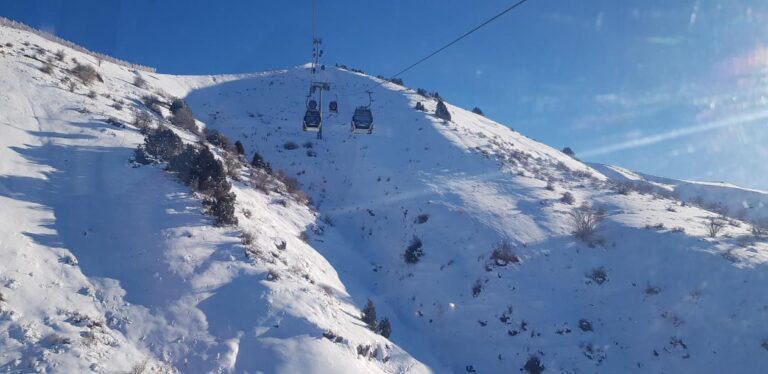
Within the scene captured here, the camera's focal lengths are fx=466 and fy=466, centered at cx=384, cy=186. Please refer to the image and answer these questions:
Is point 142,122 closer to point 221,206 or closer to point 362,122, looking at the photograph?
point 221,206

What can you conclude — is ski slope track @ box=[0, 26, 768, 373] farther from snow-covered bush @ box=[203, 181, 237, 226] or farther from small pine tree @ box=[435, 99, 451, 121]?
small pine tree @ box=[435, 99, 451, 121]

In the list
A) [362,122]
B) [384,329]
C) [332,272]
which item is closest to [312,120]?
[362,122]

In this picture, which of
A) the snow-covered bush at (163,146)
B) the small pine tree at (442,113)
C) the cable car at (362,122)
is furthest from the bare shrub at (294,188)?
the small pine tree at (442,113)

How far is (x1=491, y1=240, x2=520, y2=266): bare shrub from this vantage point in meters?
19.4

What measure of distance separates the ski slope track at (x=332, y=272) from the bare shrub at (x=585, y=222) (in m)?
0.44

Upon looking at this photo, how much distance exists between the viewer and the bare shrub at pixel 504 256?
19438 mm

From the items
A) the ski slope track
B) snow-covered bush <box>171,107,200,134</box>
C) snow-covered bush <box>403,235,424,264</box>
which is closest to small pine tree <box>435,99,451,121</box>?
the ski slope track

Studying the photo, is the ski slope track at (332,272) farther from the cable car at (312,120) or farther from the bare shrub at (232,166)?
the cable car at (312,120)

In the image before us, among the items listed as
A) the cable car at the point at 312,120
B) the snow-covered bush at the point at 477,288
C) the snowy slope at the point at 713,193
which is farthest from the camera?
the snowy slope at the point at 713,193

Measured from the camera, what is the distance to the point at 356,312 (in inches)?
617

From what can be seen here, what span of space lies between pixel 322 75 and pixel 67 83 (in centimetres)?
3907

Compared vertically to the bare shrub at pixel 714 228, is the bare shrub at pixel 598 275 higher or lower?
lower

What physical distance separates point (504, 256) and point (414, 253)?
3.88 m

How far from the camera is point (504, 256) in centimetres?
1958
